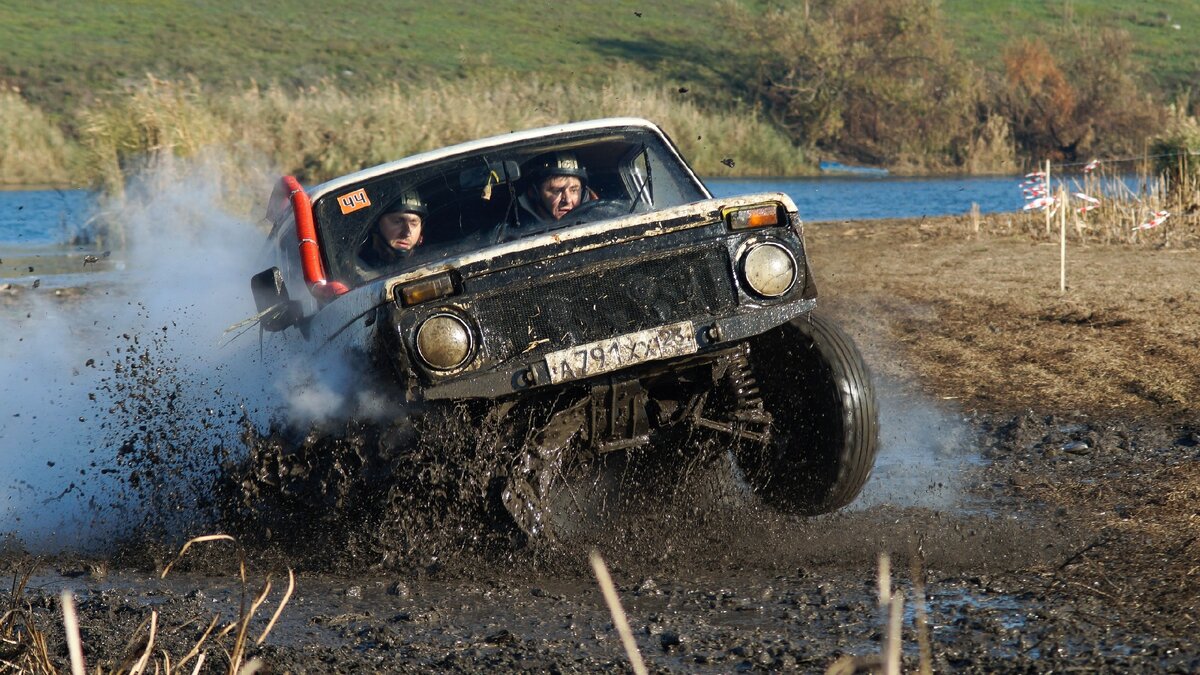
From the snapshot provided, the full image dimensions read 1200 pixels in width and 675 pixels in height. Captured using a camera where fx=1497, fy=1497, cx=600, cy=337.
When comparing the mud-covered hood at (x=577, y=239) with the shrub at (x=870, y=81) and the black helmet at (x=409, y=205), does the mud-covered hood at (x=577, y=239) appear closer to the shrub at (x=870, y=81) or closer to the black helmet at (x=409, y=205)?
the black helmet at (x=409, y=205)

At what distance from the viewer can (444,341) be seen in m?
5.05

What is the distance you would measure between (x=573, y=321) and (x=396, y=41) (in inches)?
1747

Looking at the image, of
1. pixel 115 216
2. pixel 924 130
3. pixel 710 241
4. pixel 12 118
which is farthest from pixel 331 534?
pixel 924 130

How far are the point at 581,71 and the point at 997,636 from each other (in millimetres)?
40786

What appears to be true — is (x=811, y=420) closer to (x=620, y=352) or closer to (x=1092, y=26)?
(x=620, y=352)

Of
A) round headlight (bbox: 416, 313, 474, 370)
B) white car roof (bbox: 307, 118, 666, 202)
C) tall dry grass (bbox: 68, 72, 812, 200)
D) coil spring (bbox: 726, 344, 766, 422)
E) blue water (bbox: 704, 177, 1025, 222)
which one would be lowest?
blue water (bbox: 704, 177, 1025, 222)

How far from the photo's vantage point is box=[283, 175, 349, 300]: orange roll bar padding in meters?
5.92

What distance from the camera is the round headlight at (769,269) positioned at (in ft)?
17.5

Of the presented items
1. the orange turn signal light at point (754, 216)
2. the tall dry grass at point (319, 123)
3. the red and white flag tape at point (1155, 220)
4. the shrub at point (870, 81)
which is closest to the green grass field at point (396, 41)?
the shrub at point (870, 81)

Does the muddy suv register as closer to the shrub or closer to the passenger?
the passenger

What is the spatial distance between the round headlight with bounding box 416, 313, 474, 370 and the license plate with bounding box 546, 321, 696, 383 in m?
0.29

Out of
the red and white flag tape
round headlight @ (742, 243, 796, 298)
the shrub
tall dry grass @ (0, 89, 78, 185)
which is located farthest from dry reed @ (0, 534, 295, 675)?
the shrub

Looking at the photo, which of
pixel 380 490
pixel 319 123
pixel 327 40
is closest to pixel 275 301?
pixel 380 490

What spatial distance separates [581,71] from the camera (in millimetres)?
44031
